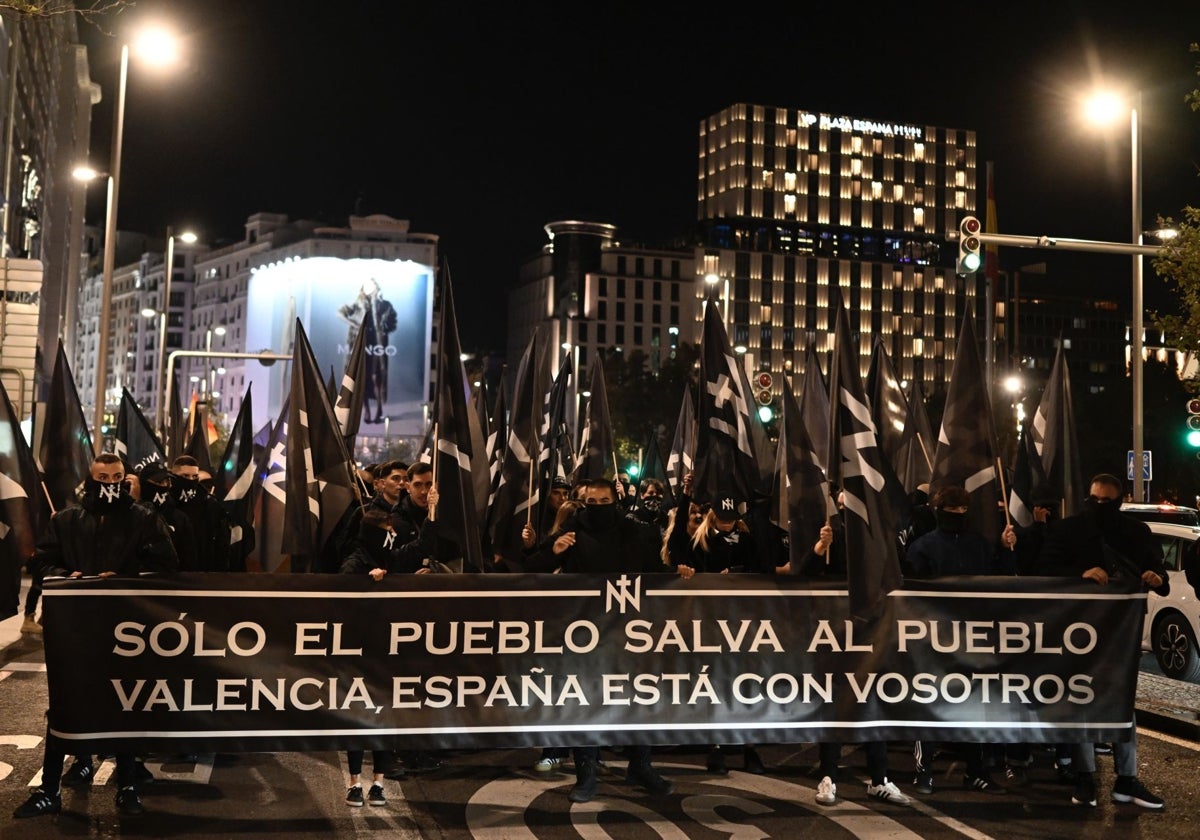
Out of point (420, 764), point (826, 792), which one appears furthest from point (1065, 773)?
point (420, 764)

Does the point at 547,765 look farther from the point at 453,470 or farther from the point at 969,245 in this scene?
the point at 969,245

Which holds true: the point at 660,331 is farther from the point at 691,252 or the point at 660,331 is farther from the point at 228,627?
the point at 228,627

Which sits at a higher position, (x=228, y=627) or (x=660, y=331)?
(x=660, y=331)

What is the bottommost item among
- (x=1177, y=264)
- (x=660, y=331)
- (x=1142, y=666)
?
(x=1142, y=666)

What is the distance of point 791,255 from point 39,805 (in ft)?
470

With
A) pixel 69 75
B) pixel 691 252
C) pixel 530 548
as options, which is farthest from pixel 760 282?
pixel 530 548

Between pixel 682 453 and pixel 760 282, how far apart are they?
423ft

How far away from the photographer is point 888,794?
7.94 metres

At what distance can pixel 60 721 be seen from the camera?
7.35 metres

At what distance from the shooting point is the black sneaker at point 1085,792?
7930 mm

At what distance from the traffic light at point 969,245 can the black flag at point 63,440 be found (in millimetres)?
11319

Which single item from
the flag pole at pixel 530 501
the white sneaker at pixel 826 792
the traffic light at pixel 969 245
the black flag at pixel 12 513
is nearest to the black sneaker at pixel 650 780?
the white sneaker at pixel 826 792

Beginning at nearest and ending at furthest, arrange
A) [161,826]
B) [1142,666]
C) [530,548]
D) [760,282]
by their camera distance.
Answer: [161,826]
[530,548]
[1142,666]
[760,282]

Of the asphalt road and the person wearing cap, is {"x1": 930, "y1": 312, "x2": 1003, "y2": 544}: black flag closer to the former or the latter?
the asphalt road
